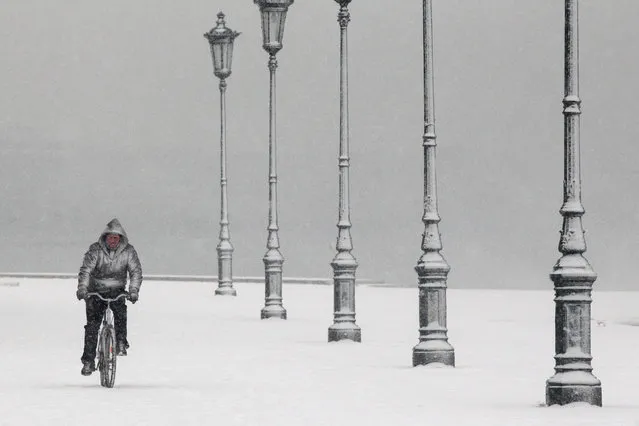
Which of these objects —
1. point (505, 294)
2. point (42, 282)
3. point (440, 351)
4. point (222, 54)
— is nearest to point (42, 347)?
point (440, 351)

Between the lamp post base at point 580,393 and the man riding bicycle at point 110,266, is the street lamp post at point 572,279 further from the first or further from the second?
the man riding bicycle at point 110,266

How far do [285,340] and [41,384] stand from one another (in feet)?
29.0

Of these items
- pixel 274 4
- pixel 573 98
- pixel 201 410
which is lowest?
pixel 201 410

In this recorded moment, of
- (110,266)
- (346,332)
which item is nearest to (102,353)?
(110,266)

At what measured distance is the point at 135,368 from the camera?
2014cm

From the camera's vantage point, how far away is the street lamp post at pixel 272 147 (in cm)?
3278

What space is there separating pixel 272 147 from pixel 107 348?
654 inches

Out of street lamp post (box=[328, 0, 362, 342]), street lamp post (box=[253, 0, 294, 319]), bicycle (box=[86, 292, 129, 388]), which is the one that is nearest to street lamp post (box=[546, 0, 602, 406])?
bicycle (box=[86, 292, 129, 388])

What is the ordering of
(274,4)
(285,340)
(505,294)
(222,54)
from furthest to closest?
(505,294), (222,54), (274,4), (285,340)

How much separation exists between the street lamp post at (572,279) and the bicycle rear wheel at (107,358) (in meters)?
4.27

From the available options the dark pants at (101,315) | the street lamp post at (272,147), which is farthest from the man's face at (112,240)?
the street lamp post at (272,147)

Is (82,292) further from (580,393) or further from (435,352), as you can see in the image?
(435,352)

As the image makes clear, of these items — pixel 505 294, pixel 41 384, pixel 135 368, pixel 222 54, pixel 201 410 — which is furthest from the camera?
pixel 505 294

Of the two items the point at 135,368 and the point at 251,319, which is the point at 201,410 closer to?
the point at 135,368
